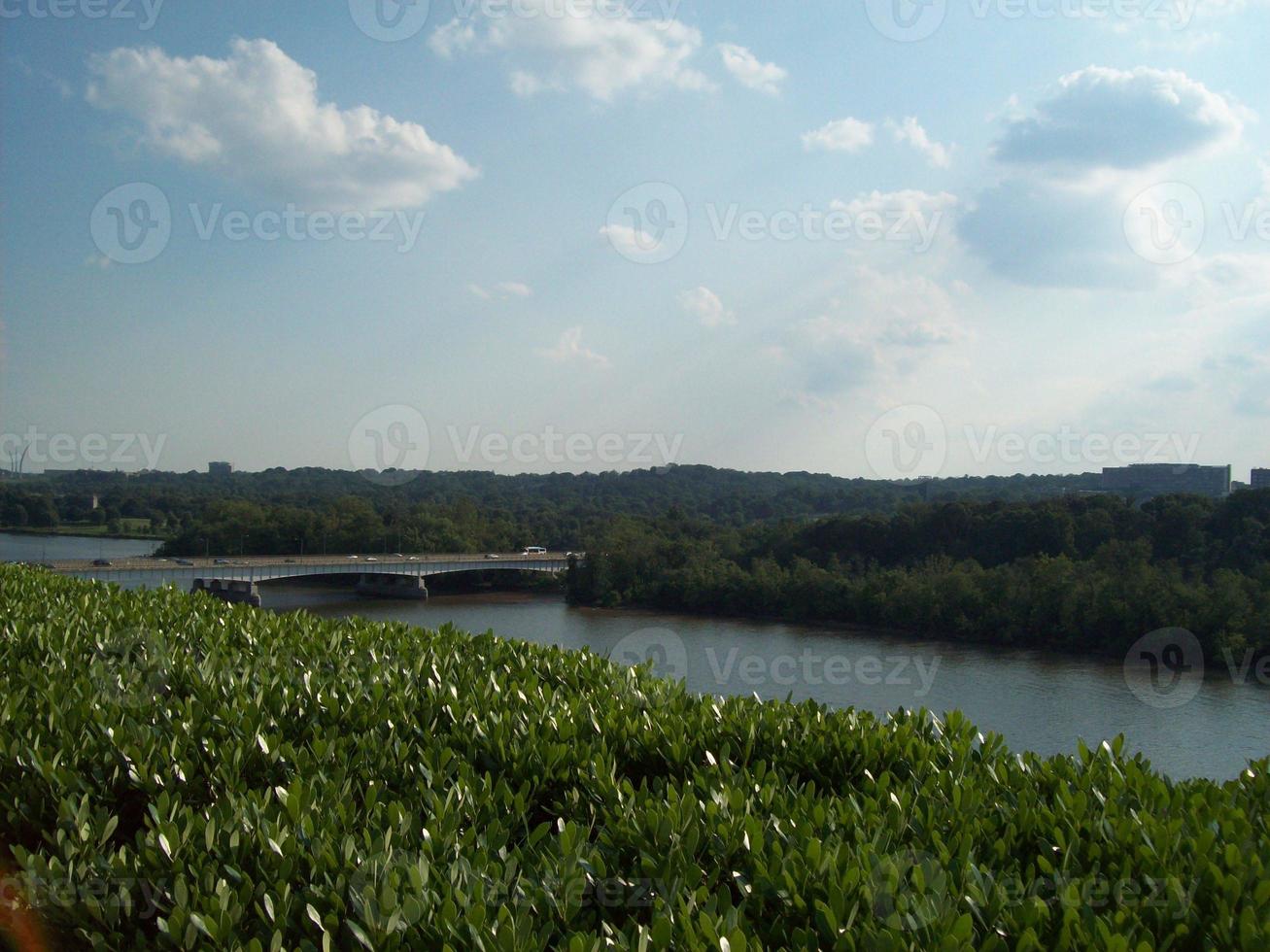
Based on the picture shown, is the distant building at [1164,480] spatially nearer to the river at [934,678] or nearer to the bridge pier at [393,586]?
the river at [934,678]

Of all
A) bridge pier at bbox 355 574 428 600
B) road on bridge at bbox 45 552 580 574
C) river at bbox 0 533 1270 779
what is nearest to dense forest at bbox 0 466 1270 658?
river at bbox 0 533 1270 779

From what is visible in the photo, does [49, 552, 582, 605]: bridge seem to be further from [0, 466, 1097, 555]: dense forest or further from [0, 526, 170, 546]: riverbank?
[0, 526, 170, 546]: riverbank

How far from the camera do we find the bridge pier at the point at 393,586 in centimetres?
3522

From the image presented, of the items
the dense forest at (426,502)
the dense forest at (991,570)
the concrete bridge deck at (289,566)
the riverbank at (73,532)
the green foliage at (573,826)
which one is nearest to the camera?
the green foliage at (573,826)

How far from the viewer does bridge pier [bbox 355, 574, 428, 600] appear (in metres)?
35.2

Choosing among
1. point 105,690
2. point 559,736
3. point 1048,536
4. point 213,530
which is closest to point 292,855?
point 559,736

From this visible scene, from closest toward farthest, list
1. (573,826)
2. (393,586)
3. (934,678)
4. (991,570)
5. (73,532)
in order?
1. (573,826)
2. (934,678)
3. (991,570)
4. (393,586)
5. (73,532)

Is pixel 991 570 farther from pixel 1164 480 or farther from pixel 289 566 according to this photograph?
pixel 289 566

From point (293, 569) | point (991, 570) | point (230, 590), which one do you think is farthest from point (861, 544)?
point (230, 590)

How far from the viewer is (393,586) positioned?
116 ft

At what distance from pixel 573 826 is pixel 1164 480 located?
39.4m

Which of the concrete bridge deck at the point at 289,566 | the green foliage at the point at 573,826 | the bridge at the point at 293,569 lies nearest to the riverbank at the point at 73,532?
the bridge at the point at 293,569

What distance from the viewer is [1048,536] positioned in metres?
27.9

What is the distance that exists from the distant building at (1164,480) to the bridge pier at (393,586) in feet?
79.6
